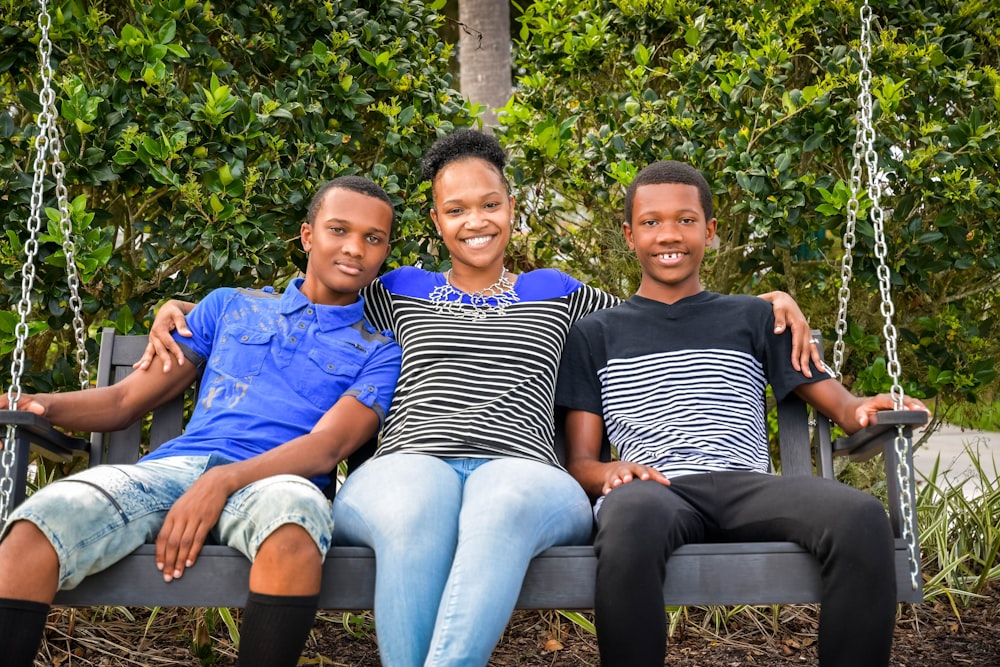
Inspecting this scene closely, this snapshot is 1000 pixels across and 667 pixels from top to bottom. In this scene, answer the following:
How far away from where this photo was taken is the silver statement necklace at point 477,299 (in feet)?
9.98

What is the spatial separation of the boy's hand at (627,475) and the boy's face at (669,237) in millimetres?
647

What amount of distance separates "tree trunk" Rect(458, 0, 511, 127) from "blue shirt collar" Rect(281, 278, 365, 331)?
1916 mm

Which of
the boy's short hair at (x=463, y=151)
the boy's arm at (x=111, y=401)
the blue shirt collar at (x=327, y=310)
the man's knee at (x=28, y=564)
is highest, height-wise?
the boy's short hair at (x=463, y=151)

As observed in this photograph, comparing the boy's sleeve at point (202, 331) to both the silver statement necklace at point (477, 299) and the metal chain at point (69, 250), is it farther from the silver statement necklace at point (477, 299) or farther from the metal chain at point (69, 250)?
the silver statement necklace at point (477, 299)

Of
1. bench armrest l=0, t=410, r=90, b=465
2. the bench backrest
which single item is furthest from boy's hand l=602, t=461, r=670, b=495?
bench armrest l=0, t=410, r=90, b=465

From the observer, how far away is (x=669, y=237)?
9.93ft

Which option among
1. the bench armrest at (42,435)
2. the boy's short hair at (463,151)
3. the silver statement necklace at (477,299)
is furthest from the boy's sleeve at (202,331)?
the boy's short hair at (463,151)

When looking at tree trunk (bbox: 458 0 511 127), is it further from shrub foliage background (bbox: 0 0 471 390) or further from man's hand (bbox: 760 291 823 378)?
man's hand (bbox: 760 291 823 378)

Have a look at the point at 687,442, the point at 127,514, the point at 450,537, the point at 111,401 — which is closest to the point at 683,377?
the point at 687,442

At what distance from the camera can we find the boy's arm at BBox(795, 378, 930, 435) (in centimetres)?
269

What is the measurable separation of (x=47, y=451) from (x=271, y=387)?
24.1 inches

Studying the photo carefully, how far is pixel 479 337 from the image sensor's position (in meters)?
2.96

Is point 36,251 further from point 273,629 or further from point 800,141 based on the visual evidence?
point 800,141

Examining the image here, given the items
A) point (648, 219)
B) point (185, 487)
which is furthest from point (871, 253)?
point (185, 487)
